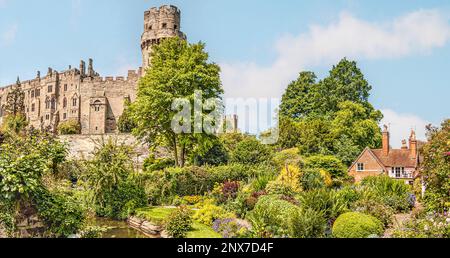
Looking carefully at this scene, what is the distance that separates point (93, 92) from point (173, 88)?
45079mm

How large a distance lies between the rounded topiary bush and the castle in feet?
169

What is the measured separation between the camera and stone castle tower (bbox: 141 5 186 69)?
220ft

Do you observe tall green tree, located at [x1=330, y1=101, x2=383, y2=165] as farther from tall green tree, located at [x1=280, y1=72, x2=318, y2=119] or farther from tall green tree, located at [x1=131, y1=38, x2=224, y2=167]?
tall green tree, located at [x1=131, y1=38, x2=224, y2=167]

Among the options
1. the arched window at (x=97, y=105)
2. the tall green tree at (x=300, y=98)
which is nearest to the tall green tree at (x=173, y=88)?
the tall green tree at (x=300, y=98)

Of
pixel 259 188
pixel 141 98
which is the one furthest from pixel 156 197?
pixel 141 98

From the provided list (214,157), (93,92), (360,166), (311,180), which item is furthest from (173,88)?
(93,92)

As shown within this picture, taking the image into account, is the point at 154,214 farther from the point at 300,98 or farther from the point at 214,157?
the point at 300,98

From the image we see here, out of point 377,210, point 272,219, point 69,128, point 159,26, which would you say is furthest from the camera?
point 69,128

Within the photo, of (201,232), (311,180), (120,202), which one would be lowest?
(201,232)

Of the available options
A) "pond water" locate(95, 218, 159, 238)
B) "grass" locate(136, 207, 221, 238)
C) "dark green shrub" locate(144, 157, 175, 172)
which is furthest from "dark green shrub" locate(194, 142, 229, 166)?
"pond water" locate(95, 218, 159, 238)

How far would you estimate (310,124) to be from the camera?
152ft

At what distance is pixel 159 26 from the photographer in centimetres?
6756

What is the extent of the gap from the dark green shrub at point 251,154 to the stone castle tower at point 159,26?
33192 millimetres
